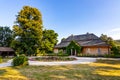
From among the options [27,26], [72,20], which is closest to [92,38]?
[72,20]

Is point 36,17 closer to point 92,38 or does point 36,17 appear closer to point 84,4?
point 92,38

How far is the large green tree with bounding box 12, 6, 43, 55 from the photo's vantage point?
39406 mm

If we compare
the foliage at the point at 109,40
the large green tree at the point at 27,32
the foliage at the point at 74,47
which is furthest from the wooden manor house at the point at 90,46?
the large green tree at the point at 27,32

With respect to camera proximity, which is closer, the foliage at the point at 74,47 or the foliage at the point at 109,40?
the foliage at the point at 74,47

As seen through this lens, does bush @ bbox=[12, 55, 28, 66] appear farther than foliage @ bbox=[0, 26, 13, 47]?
No

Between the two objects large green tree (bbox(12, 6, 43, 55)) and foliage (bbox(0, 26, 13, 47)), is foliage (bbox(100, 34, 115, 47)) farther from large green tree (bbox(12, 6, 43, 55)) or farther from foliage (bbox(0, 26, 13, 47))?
foliage (bbox(0, 26, 13, 47))

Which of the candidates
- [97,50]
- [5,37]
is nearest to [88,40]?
[97,50]

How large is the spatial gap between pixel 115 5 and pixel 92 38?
64.6 feet

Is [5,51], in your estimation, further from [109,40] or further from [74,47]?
[109,40]

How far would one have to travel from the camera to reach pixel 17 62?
55.4 feet

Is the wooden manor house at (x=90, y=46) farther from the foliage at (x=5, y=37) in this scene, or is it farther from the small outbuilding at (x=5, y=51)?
the foliage at (x=5, y=37)

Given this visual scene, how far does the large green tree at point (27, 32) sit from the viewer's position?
39406mm

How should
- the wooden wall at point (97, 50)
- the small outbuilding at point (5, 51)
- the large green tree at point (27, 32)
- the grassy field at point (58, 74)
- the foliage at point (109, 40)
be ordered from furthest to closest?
the small outbuilding at point (5, 51) → the foliage at point (109, 40) → the large green tree at point (27, 32) → the wooden wall at point (97, 50) → the grassy field at point (58, 74)

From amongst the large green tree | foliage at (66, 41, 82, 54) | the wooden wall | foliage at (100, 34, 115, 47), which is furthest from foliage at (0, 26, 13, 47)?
foliage at (100, 34, 115, 47)
